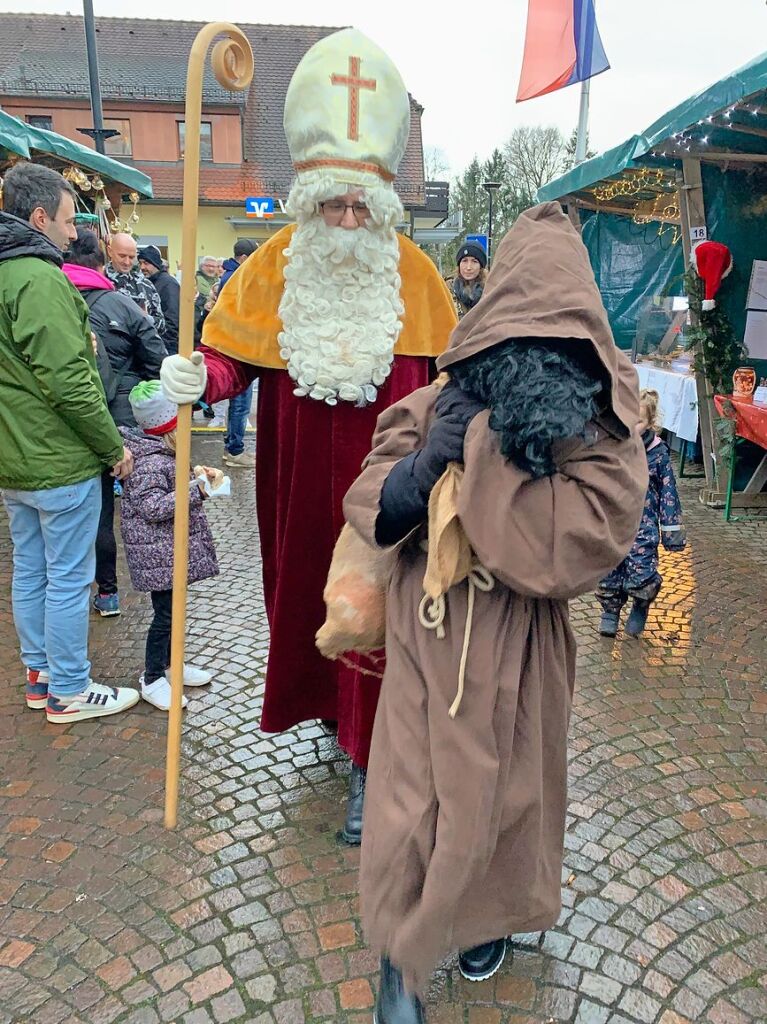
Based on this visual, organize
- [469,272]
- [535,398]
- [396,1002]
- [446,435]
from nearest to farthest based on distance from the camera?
[535,398] → [446,435] → [396,1002] → [469,272]

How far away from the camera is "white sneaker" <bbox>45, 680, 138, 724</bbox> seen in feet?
10.3

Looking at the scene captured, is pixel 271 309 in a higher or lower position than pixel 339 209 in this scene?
lower

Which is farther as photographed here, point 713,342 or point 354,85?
point 713,342

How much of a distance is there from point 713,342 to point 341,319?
5.23 m

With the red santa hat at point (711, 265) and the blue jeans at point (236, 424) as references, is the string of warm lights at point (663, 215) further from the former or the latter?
the blue jeans at point (236, 424)

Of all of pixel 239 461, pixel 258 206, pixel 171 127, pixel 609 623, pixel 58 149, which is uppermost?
pixel 171 127

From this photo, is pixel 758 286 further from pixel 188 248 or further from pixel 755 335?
pixel 188 248

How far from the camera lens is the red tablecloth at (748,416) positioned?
225 inches

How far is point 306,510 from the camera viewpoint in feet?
8.07

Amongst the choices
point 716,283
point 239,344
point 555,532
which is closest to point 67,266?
point 239,344

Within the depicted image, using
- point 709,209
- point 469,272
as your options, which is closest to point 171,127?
point 469,272

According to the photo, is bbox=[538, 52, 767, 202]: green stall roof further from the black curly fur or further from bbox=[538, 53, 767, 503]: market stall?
the black curly fur

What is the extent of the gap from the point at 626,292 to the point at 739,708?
28.8ft

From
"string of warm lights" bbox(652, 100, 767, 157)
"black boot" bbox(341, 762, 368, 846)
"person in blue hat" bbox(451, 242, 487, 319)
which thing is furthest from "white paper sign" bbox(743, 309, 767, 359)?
"black boot" bbox(341, 762, 368, 846)
